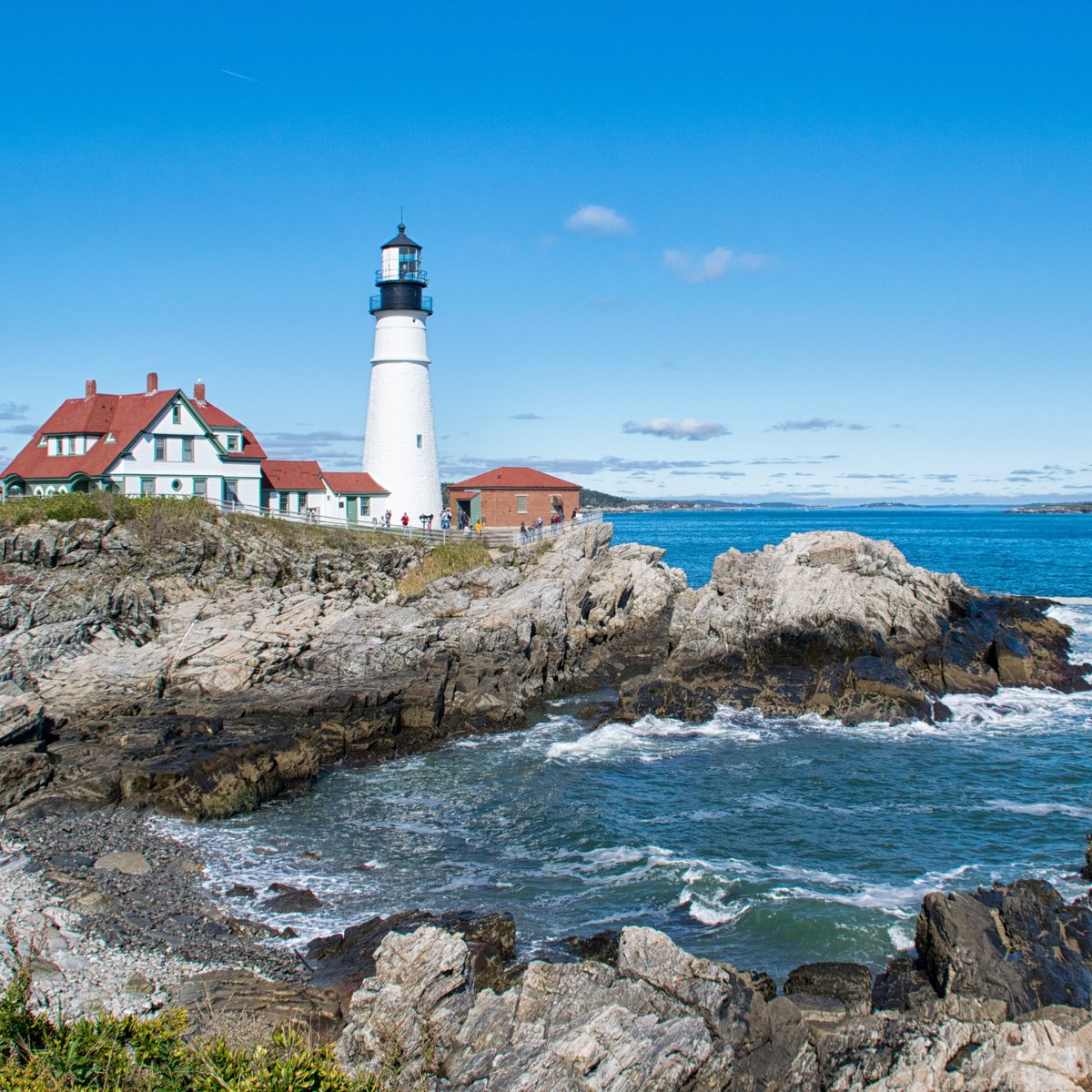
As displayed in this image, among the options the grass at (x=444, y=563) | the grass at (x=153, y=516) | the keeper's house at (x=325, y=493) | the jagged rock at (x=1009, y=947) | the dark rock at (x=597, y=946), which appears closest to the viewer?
the jagged rock at (x=1009, y=947)

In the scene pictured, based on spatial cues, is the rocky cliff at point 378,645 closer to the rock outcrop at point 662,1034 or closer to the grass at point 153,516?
the grass at point 153,516

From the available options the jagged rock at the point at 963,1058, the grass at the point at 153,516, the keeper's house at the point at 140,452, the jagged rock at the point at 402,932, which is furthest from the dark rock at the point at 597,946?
the keeper's house at the point at 140,452

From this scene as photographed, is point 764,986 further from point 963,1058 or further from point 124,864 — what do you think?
point 124,864

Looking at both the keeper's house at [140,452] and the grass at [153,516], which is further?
the keeper's house at [140,452]

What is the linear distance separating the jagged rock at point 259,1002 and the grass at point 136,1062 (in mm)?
2172

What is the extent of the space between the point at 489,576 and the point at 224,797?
17.2 metres

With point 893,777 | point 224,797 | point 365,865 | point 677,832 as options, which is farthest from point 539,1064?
point 893,777

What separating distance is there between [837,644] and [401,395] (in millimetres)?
22381

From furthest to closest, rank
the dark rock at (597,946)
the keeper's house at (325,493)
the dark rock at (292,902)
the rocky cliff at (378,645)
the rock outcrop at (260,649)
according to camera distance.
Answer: the keeper's house at (325,493) < the rocky cliff at (378,645) < the rock outcrop at (260,649) < the dark rock at (292,902) < the dark rock at (597,946)

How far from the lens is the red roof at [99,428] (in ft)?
129

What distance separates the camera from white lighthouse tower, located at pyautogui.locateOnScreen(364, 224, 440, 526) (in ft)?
142

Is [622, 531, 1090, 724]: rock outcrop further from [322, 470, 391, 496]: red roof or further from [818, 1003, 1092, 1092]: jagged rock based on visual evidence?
[818, 1003, 1092, 1092]: jagged rock

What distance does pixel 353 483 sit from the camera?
147 feet

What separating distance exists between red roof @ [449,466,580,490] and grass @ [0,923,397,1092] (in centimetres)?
3739
